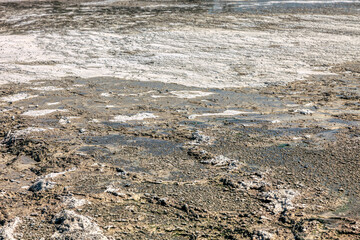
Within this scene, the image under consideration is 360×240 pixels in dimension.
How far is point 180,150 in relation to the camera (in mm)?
3541

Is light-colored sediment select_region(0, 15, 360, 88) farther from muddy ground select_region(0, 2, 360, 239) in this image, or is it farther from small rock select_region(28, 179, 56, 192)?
small rock select_region(28, 179, 56, 192)

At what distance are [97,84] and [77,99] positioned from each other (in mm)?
679

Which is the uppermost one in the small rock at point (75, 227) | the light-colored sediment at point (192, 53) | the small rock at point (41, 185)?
the light-colored sediment at point (192, 53)

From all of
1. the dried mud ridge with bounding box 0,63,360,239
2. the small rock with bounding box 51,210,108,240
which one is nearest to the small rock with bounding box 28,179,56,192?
the dried mud ridge with bounding box 0,63,360,239

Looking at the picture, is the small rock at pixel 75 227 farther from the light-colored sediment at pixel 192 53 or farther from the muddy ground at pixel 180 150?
the light-colored sediment at pixel 192 53

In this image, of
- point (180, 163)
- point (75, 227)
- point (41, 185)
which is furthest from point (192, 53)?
point (75, 227)

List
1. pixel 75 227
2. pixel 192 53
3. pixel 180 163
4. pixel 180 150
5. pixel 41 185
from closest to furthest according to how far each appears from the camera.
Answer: pixel 75 227, pixel 41 185, pixel 180 163, pixel 180 150, pixel 192 53

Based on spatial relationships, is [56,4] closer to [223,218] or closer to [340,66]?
[340,66]

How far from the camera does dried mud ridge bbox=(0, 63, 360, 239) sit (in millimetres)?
A: 2475

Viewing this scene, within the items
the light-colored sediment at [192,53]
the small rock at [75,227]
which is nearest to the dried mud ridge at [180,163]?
the small rock at [75,227]

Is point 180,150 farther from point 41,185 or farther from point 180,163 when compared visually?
point 41,185

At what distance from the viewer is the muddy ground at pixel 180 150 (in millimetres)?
2500

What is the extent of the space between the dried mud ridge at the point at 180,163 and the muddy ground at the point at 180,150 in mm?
13

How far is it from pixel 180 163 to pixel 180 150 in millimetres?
255
